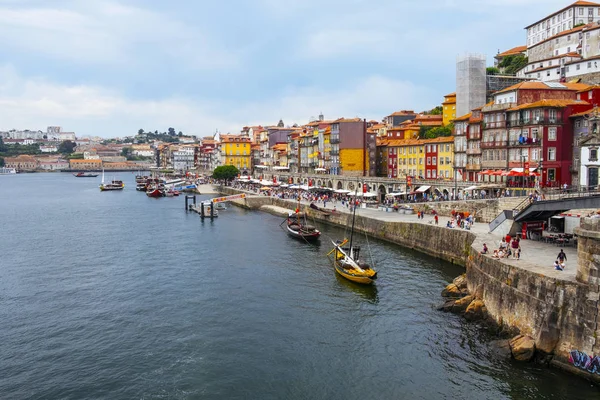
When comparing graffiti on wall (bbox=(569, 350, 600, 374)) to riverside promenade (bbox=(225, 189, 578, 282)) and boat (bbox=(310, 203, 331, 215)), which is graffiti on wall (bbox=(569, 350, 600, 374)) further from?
boat (bbox=(310, 203, 331, 215))

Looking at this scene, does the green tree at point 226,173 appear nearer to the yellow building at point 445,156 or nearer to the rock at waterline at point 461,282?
the yellow building at point 445,156

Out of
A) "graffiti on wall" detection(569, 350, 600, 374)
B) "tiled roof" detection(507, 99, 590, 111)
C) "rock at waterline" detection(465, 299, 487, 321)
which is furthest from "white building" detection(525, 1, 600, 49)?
"graffiti on wall" detection(569, 350, 600, 374)

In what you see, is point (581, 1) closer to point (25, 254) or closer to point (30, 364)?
point (25, 254)

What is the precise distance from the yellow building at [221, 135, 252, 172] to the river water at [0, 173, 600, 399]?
107m

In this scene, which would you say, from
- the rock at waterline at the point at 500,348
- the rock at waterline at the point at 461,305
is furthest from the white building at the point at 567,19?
the rock at waterline at the point at 500,348

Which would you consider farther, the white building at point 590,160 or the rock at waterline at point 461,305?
the white building at point 590,160

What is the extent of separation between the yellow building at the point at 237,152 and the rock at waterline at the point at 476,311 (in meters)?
129

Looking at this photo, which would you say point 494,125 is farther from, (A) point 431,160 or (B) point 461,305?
(B) point 461,305

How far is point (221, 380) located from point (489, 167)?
45374mm

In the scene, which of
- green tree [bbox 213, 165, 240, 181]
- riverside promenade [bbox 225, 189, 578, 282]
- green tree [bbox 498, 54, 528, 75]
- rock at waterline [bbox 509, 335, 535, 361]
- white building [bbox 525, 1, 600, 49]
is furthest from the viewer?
green tree [bbox 213, 165, 240, 181]

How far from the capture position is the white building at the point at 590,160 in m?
42.8

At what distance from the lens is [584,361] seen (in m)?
20.7

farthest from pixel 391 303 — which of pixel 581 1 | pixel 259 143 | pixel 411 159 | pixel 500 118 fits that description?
pixel 259 143

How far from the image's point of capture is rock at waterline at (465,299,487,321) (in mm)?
27734
